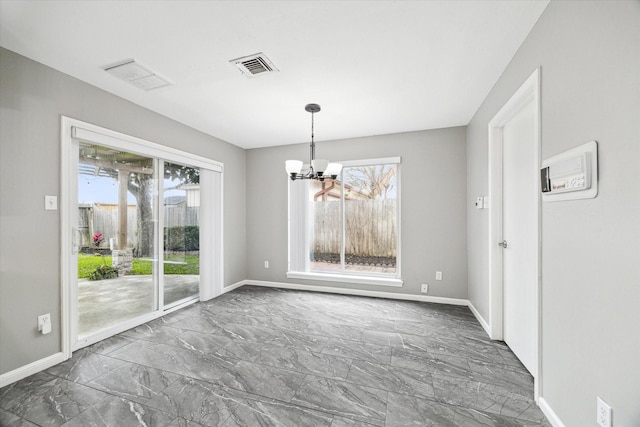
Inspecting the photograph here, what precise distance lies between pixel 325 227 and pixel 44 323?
3480mm

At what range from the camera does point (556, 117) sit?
152 centimetres

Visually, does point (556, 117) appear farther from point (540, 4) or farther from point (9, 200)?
point (9, 200)

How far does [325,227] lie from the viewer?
465 cm

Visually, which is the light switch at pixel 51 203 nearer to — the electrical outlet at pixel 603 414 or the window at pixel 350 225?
the window at pixel 350 225

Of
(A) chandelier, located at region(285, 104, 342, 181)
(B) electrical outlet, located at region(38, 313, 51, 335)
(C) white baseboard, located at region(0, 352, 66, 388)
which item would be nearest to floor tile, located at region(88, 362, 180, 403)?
(C) white baseboard, located at region(0, 352, 66, 388)

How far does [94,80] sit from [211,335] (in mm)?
2755

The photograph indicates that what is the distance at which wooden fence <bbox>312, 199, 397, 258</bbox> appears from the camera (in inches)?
169

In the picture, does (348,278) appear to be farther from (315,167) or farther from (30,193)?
(30,193)

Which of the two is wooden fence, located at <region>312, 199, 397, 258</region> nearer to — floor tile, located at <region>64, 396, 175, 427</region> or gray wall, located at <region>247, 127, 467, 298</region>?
gray wall, located at <region>247, 127, 467, 298</region>

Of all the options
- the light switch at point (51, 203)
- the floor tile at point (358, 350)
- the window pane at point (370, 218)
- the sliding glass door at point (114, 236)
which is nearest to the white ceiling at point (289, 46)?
the sliding glass door at point (114, 236)

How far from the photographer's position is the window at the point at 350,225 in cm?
427

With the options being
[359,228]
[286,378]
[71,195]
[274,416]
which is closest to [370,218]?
[359,228]

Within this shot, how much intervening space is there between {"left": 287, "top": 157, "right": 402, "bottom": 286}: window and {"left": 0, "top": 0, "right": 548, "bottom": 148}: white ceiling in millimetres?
1397

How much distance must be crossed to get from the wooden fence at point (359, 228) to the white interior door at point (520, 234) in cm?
180
